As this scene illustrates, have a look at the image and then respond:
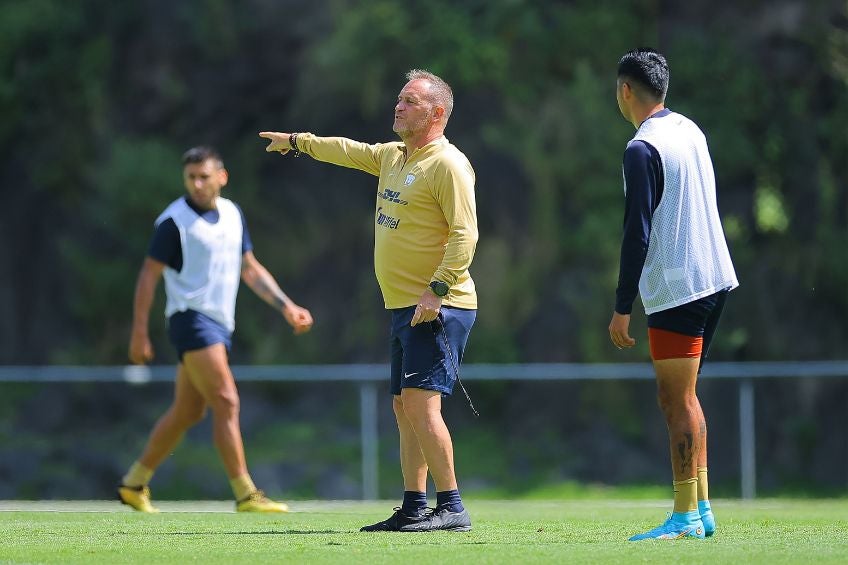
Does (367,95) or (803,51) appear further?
(367,95)

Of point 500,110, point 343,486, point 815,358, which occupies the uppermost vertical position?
point 500,110

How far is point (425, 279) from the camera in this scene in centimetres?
750

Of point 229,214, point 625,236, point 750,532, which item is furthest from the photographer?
point 229,214

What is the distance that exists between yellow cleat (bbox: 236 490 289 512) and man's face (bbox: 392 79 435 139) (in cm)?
303

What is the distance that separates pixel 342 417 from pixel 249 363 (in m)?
4.04

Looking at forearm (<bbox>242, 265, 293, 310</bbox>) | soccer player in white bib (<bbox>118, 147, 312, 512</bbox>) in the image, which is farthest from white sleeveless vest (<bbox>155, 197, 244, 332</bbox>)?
forearm (<bbox>242, 265, 293, 310</bbox>)

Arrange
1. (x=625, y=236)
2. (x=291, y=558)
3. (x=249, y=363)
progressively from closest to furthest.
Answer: (x=291, y=558)
(x=625, y=236)
(x=249, y=363)

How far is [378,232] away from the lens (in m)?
7.66

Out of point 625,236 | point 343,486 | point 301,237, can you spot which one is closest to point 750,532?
point 625,236

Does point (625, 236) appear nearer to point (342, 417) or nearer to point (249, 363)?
point (342, 417)

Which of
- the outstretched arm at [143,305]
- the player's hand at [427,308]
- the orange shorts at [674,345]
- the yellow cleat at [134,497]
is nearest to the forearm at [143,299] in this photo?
the outstretched arm at [143,305]

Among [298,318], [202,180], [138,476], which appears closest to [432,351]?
[298,318]

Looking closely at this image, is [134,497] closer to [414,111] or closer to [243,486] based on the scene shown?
[243,486]

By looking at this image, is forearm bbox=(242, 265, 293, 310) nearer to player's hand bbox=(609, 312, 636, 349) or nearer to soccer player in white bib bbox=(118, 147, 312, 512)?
soccer player in white bib bbox=(118, 147, 312, 512)
